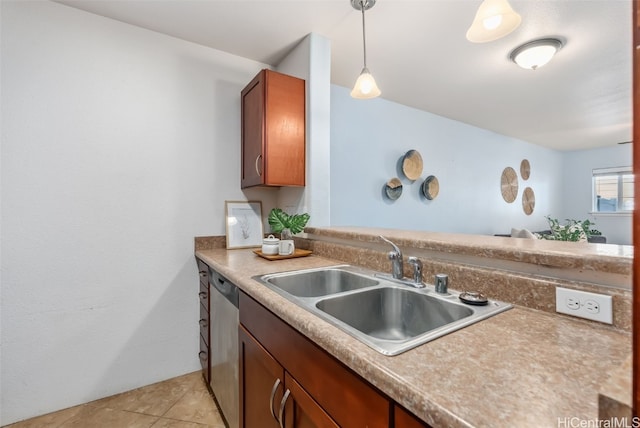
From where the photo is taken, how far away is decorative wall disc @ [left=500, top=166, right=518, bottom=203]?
4559 millimetres

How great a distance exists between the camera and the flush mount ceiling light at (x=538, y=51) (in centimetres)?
204

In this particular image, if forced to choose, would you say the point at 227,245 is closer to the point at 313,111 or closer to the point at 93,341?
the point at 93,341

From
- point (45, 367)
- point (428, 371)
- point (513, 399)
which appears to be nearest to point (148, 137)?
point (45, 367)

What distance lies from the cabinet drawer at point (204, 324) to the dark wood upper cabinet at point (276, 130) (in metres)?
0.93

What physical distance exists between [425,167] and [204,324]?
294 centimetres

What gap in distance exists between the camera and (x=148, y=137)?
1945 mm

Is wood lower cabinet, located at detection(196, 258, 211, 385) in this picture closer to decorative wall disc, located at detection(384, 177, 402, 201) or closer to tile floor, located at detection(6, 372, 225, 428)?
tile floor, located at detection(6, 372, 225, 428)

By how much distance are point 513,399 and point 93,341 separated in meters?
2.23

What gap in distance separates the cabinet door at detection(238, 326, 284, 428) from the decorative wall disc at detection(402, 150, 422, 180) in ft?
8.60

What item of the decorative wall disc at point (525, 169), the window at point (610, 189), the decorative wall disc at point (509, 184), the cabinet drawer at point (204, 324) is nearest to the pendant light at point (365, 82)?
the cabinet drawer at point (204, 324)

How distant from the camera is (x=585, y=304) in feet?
2.57

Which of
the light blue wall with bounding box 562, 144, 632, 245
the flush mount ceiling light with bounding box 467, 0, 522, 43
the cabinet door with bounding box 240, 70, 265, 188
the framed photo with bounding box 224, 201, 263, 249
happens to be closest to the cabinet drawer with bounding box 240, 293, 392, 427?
the cabinet door with bounding box 240, 70, 265, 188

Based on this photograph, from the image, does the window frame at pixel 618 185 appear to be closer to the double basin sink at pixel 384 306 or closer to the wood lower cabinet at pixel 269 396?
the double basin sink at pixel 384 306

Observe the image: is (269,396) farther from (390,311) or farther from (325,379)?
(390,311)
